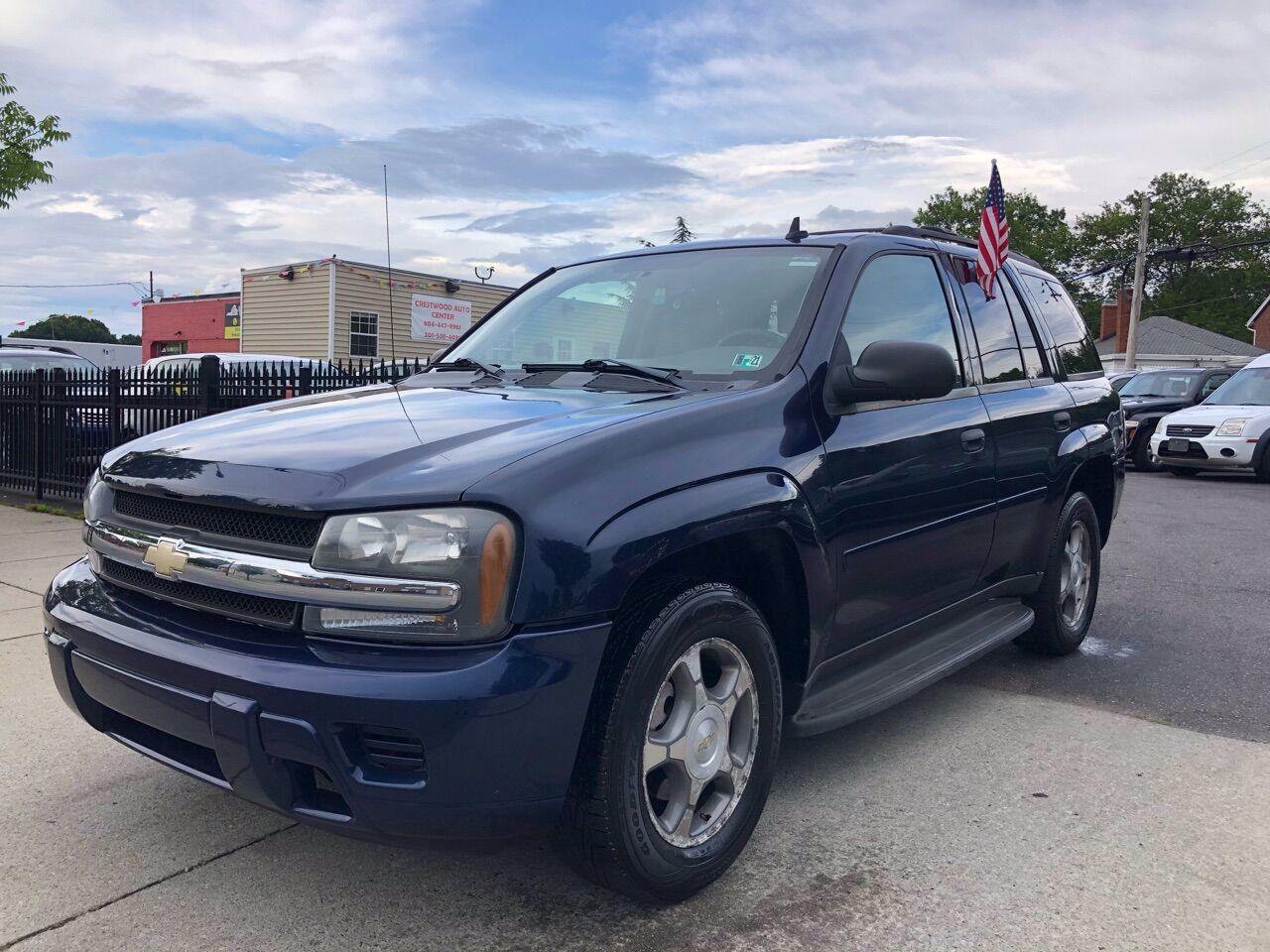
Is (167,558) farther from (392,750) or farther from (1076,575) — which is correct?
(1076,575)

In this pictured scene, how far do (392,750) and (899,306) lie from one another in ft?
7.97

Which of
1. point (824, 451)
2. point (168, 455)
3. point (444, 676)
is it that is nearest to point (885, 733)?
point (824, 451)

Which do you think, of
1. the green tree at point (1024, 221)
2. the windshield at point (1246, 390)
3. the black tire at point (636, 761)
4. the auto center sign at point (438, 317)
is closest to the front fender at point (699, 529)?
the black tire at point (636, 761)

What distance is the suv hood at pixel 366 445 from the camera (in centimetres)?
235

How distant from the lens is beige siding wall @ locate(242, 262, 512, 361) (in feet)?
77.4

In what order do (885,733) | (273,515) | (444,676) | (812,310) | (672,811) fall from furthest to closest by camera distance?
1. (885,733)
2. (812,310)
3. (672,811)
4. (273,515)
5. (444,676)

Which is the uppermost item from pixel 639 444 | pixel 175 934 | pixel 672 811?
pixel 639 444

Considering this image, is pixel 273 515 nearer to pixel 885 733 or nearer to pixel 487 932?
pixel 487 932

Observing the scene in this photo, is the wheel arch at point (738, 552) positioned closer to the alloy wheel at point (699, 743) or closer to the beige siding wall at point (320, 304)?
the alloy wheel at point (699, 743)

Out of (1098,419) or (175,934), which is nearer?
(175,934)

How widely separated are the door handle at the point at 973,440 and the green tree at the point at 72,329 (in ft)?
248

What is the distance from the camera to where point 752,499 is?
2.76m

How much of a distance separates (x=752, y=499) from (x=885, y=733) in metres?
1.66

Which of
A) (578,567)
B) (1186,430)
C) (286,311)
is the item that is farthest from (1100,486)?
(286,311)
